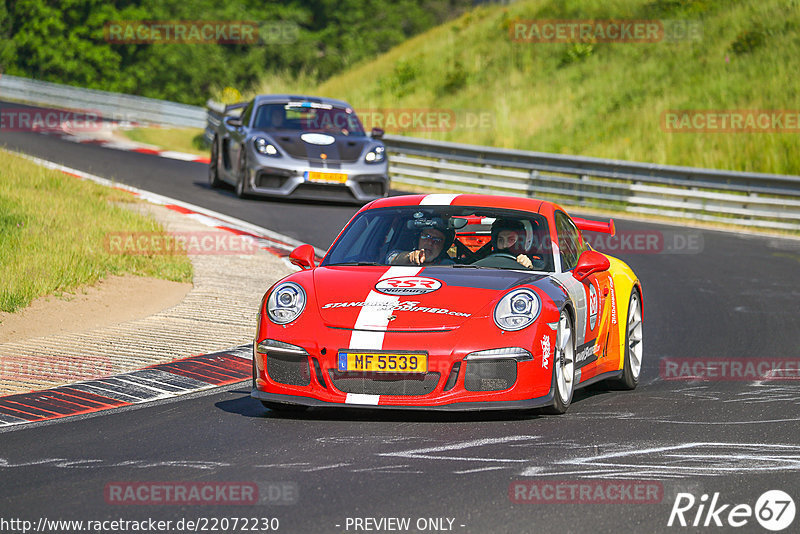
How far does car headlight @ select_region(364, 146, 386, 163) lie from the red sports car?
1092cm

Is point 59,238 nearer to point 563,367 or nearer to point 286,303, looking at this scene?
point 286,303

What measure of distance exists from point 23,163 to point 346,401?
47.1 feet

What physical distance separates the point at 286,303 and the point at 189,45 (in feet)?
212

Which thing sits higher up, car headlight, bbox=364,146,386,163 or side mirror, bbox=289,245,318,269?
car headlight, bbox=364,146,386,163

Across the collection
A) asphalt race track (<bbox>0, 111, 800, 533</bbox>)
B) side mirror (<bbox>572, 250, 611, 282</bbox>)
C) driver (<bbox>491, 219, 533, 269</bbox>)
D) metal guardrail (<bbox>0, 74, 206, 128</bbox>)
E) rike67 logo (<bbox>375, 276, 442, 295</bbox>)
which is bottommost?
asphalt race track (<bbox>0, 111, 800, 533</bbox>)

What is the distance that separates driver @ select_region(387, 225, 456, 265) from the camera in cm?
821

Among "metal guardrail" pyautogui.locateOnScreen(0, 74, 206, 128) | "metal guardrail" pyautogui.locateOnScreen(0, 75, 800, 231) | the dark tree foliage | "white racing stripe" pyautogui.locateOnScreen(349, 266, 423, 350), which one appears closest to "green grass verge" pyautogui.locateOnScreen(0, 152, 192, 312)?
"white racing stripe" pyautogui.locateOnScreen(349, 266, 423, 350)

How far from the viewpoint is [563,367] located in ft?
24.6

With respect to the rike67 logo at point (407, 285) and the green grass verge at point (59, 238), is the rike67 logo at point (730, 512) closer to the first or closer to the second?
the rike67 logo at point (407, 285)

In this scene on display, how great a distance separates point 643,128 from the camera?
28766 millimetres

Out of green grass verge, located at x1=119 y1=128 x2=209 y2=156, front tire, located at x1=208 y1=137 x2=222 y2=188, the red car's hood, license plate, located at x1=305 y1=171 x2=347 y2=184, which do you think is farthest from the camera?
green grass verge, located at x1=119 y1=128 x2=209 y2=156

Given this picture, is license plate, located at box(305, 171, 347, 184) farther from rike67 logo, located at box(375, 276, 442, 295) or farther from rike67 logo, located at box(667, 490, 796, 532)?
rike67 logo, located at box(667, 490, 796, 532)

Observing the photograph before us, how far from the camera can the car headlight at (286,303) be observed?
7.43 metres

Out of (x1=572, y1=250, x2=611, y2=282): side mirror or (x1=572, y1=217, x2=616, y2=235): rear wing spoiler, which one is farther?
(x1=572, y1=217, x2=616, y2=235): rear wing spoiler
